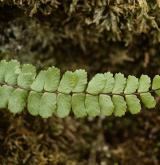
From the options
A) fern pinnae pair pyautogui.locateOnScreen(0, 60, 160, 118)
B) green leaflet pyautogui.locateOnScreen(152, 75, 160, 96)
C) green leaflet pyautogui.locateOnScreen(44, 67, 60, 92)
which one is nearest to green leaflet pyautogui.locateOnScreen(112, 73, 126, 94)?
fern pinnae pair pyautogui.locateOnScreen(0, 60, 160, 118)

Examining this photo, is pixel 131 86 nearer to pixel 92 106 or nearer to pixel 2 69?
pixel 92 106

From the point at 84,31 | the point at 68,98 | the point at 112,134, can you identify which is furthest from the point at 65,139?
the point at 68,98

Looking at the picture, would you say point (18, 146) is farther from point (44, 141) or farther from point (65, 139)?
point (65, 139)

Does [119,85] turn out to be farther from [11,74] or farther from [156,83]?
[11,74]

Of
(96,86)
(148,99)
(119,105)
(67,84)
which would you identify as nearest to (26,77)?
(67,84)

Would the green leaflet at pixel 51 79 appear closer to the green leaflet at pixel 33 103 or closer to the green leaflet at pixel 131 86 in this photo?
the green leaflet at pixel 33 103
